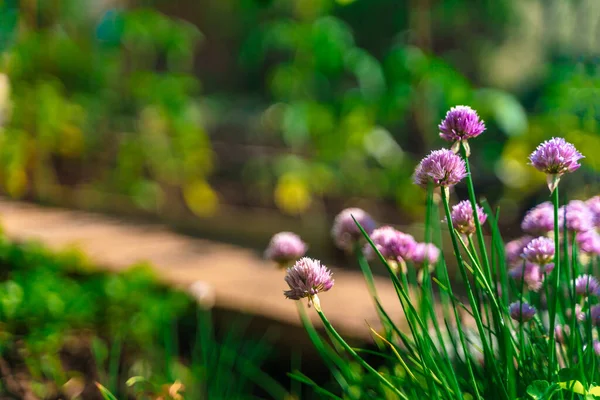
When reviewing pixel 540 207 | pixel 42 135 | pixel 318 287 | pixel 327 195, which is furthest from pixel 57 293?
pixel 42 135

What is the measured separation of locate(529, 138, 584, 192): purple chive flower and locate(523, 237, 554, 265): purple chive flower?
0.51ft

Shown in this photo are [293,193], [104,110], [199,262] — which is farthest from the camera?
[104,110]

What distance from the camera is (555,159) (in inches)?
28.0

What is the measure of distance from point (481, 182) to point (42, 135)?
222cm

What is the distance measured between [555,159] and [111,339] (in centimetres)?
106

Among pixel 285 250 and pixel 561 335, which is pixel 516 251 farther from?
pixel 285 250

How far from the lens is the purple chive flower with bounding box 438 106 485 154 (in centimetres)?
73

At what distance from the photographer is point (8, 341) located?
4.20 feet

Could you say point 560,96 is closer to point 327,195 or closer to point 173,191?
point 327,195

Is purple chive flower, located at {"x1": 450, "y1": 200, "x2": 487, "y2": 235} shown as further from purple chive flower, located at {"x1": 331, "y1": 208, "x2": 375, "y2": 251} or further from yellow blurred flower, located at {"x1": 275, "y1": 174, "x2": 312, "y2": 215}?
yellow blurred flower, located at {"x1": 275, "y1": 174, "x2": 312, "y2": 215}

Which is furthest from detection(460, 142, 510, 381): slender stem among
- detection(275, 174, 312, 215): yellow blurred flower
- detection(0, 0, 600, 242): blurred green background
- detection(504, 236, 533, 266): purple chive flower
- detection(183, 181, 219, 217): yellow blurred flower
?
detection(183, 181, 219, 217): yellow blurred flower

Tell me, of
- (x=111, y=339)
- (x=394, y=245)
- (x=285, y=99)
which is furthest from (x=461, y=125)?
(x=285, y=99)

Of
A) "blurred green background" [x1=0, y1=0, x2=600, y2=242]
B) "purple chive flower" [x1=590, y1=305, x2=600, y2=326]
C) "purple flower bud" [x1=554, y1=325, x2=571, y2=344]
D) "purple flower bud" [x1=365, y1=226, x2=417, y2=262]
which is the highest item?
"blurred green background" [x1=0, y1=0, x2=600, y2=242]

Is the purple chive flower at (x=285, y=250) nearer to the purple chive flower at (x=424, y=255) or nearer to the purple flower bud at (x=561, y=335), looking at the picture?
the purple chive flower at (x=424, y=255)
